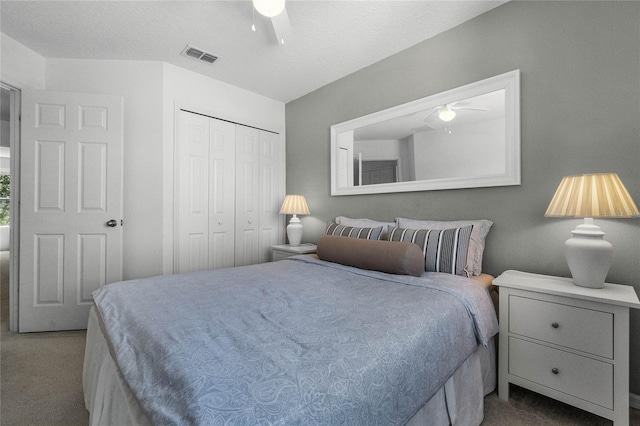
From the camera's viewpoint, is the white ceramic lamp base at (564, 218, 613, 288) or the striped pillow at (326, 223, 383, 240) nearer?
the white ceramic lamp base at (564, 218, 613, 288)

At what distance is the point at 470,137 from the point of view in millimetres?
2186

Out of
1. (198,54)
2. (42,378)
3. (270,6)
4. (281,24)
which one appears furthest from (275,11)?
(42,378)

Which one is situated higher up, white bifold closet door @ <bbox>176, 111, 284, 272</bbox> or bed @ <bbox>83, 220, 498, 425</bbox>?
white bifold closet door @ <bbox>176, 111, 284, 272</bbox>

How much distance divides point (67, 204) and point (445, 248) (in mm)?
3306

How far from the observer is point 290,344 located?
888 mm

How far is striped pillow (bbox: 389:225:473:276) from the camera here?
6.11 feet

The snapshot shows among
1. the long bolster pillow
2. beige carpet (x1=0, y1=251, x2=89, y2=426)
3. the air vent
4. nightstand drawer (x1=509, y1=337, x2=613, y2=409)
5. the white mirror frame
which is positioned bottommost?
beige carpet (x1=0, y1=251, x2=89, y2=426)

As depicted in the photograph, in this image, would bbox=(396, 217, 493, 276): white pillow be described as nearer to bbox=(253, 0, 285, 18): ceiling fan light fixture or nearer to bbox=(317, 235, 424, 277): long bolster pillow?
bbox=(317, 235, 424, 277): long bolster pillow

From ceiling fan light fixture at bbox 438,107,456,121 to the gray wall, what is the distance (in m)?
0.19

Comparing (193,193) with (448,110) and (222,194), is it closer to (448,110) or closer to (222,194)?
(222,194)

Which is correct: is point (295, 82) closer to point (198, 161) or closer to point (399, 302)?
point (198, 161)

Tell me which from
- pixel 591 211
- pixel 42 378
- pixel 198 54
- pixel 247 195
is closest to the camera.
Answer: pixel 591 211

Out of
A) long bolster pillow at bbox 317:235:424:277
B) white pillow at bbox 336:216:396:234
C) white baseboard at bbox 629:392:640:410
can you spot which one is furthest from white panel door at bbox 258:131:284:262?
white baseboard at bbox 629:392:640:410

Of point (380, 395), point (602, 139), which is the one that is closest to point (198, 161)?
point (380, 395)
